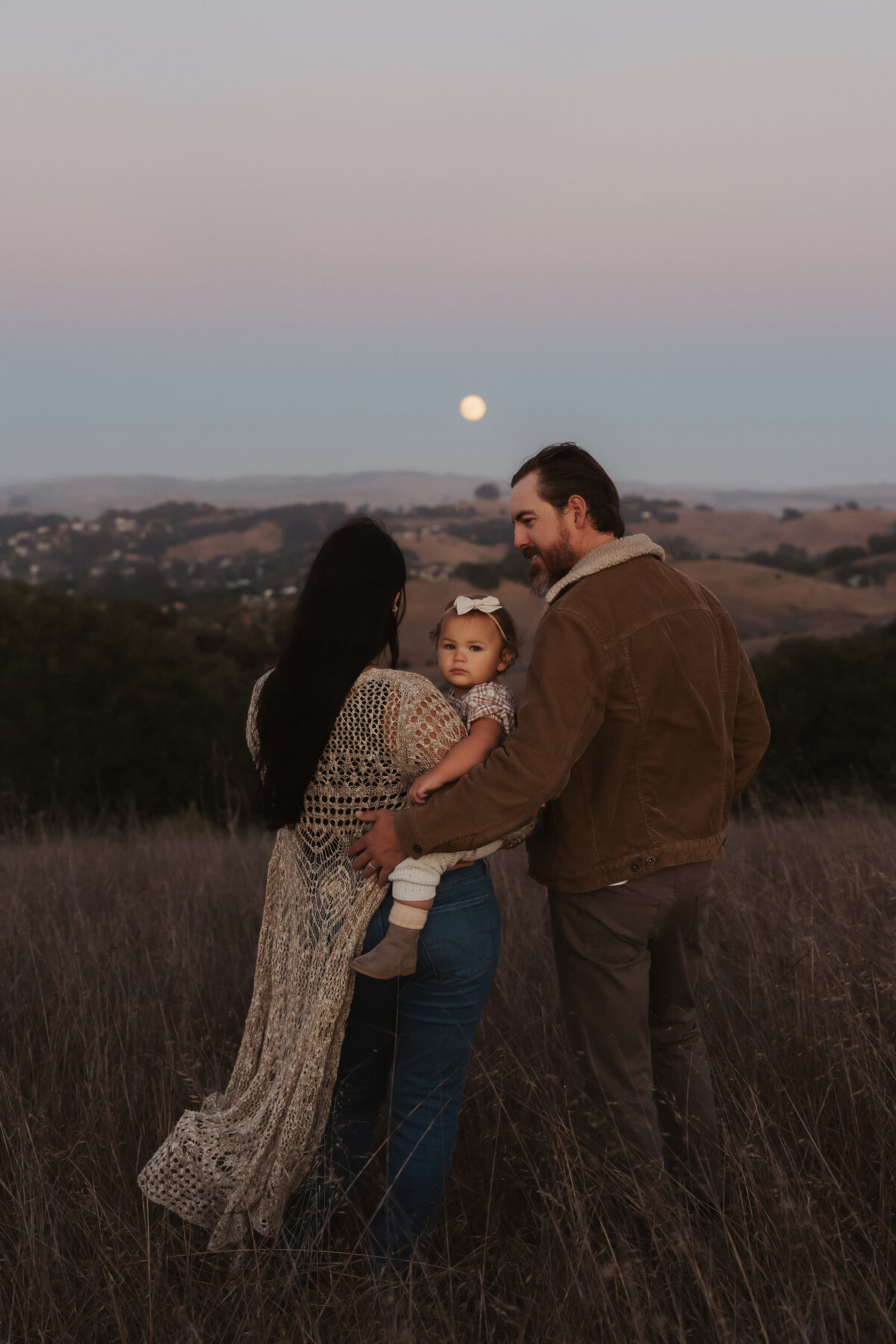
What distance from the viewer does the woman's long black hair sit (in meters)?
2.35

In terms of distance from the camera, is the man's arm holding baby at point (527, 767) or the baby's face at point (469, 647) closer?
the man's arm holding baby at point (527, 767)

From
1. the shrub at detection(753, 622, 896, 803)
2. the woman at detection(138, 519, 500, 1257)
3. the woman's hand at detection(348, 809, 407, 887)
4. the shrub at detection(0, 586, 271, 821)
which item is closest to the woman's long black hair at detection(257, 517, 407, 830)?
the woman at detection(138, 519, 500, 1257)

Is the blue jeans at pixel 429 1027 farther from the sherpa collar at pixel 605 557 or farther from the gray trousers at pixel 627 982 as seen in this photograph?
the sherpa collar at pixel 605 557

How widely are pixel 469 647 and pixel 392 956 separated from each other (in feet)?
2.72

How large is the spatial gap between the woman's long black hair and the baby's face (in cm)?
27

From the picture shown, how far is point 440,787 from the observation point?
2322 mm

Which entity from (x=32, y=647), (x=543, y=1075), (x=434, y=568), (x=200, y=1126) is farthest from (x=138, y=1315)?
(x=434, y=568)

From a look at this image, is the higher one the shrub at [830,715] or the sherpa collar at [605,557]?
the sherpa collar at [605,557]

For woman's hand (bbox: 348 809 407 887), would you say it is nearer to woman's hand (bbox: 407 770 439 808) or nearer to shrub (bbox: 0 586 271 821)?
woman's hand (bbox: 407 770 439 808)

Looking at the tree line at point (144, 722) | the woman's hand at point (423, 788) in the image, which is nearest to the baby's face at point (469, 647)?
the woman's hand at point (423, 788)

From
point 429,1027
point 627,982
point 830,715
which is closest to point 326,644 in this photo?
point 429,1027

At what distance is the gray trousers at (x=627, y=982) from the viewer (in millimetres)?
2504

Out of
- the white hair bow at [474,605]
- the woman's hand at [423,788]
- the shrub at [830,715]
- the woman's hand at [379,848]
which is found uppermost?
the white hair bow at [474,605]

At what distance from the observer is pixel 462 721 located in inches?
97.0
